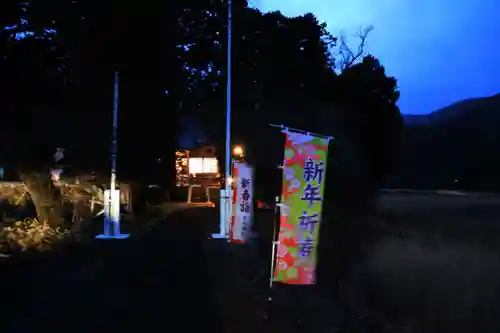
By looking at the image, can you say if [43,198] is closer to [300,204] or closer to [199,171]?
[300,204]

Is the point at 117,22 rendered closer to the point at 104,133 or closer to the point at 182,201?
the point at 104,133

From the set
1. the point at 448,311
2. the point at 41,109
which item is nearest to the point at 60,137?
the point at 41,109

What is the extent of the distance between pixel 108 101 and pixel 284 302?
1234 centimetres

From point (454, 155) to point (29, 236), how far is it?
4601 cm

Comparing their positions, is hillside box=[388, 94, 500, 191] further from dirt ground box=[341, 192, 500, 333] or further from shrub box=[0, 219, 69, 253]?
shrub box=[0, 219, 69, 253]

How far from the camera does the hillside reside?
5109 cm

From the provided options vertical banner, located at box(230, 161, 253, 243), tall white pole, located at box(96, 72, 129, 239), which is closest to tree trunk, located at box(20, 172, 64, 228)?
tall white pole, located at box(96, 72, 129, 239)

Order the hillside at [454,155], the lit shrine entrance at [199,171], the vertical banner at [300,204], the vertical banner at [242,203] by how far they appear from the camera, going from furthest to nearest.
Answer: the hillside at [454,155] < the lit shrine entrance at [199,171] < the vertical banner at [242,203] < the vertical banner at [300,204]

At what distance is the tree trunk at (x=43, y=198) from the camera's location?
55.4 ft

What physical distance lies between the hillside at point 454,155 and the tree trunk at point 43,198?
3461 centimetres

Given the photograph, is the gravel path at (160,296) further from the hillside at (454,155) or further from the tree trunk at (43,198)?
the hillside at (454,155)

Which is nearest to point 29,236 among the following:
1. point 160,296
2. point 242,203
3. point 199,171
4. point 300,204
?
point 242,203

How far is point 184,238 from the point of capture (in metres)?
16.4

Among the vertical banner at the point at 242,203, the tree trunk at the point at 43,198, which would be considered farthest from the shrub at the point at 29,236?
the vertical banner at the point at 242,203
